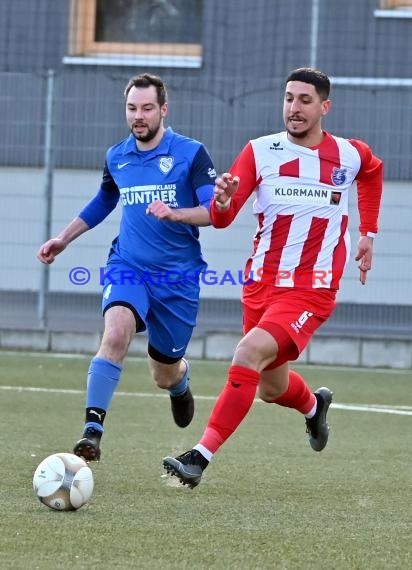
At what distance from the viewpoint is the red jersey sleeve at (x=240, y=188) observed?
655 cm

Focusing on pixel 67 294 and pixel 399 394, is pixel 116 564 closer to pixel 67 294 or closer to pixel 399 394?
pixel 399 394

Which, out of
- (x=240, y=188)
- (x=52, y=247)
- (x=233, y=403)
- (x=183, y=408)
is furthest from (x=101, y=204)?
(x=233, y=403)

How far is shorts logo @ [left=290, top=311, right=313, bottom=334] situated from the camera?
6.64 meters

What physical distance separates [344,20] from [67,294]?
16.0ft

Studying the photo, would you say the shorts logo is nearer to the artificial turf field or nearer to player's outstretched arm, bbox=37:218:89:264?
the artificial turf field

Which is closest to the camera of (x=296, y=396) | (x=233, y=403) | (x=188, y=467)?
(x=188, y=467)

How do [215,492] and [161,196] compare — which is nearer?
[215,492]

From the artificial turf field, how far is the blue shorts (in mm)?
643

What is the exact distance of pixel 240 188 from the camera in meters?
6.77

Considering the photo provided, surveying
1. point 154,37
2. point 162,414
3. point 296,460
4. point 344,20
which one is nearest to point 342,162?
point 296,460

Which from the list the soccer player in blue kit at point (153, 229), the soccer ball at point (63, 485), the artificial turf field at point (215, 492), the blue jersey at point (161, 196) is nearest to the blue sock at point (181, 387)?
the artificial turf field at point (215, 492)

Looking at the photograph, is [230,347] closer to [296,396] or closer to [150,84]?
[296,396]

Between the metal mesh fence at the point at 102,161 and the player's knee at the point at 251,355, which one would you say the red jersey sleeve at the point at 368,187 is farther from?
the metal mesh fence at the point at 102,161

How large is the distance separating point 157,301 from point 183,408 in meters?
1.11
